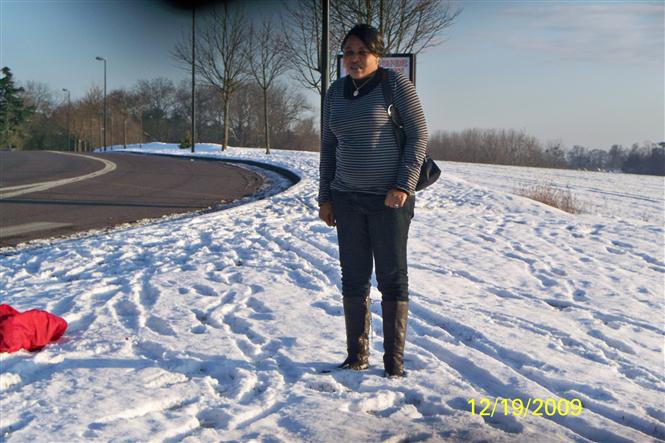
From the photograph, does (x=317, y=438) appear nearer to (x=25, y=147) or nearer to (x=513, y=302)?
(x=513, y=302)

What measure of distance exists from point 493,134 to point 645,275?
195 feet

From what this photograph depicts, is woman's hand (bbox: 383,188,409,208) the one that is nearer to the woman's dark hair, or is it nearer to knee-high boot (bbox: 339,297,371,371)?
knee-high boot (bbox: 339,297,371,371)

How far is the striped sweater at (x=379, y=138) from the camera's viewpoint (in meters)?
3.52

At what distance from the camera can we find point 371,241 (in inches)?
144

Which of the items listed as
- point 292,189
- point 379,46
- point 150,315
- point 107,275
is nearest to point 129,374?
point 150,315

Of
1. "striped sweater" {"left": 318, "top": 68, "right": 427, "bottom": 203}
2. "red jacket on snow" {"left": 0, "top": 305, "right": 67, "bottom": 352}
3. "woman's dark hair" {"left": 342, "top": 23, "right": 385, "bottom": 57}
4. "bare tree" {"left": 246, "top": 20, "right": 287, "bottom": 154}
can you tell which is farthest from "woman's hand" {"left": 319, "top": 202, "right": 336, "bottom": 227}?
"bare tree" {"left": 246, "top": 20, "right": 287, "bottom": 154}

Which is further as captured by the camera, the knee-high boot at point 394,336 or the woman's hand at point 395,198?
the knee-high boot at point 394,336

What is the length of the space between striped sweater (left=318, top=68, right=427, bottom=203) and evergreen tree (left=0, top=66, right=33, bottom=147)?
7505cm

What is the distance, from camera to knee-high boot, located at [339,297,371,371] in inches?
147
